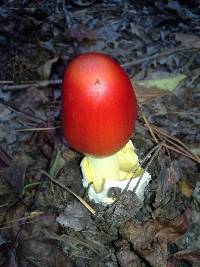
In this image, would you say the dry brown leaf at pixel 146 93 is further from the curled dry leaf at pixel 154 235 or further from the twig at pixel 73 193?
the curled dry leaf at pixel 154 235

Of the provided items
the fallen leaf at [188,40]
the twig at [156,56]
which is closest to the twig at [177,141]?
the twig at [156,56]

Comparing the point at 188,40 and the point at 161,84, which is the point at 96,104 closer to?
the point at 161,84

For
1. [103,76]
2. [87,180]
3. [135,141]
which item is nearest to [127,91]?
[103,76]

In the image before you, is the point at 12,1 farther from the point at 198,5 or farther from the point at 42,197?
the point at 42,197

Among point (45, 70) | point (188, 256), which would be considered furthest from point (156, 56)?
point (188, 256)

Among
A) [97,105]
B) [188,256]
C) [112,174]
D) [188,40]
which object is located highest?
[97,105]
